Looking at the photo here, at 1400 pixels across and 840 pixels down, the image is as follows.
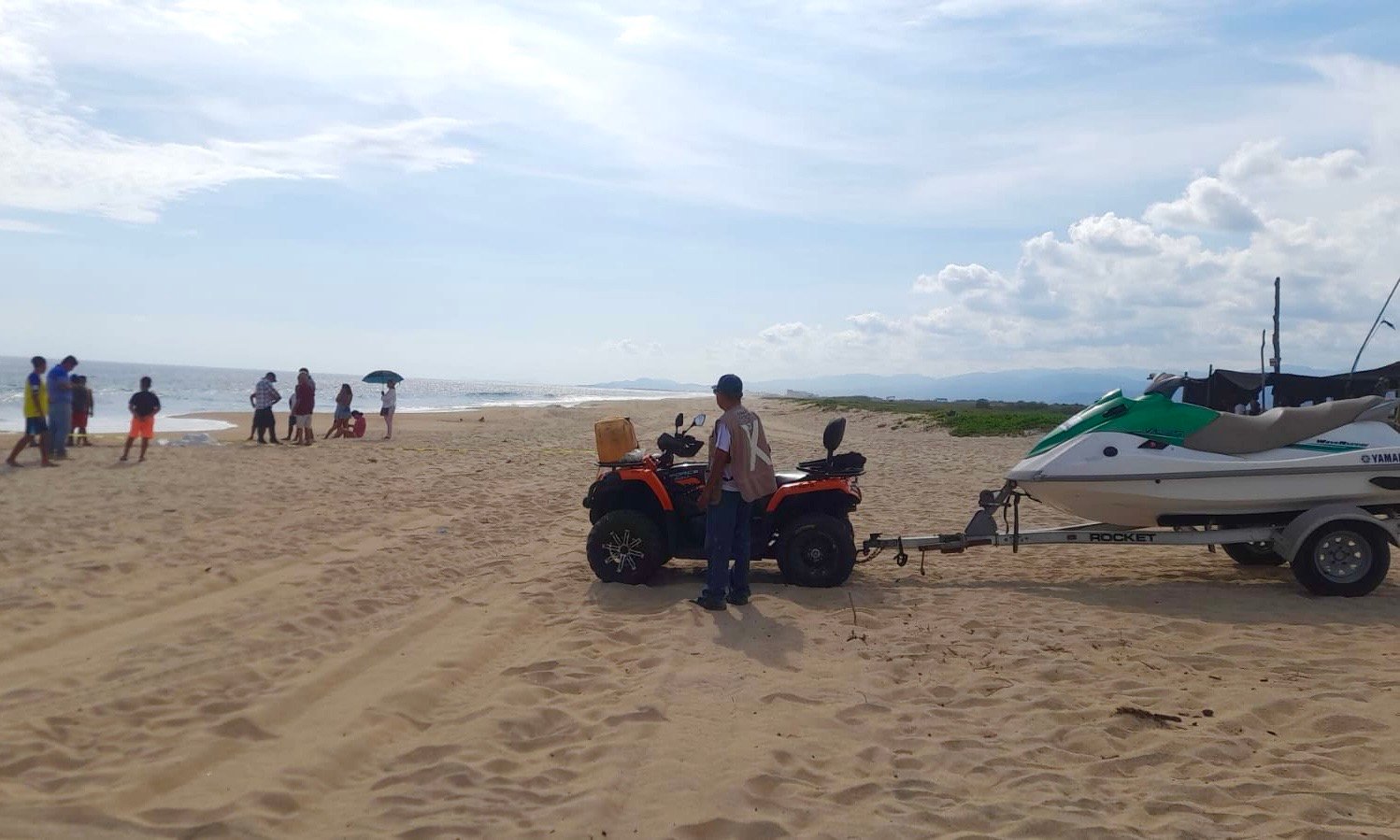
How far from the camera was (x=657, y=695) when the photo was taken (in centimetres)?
518

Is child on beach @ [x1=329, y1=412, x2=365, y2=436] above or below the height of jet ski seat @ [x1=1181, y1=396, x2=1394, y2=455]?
below

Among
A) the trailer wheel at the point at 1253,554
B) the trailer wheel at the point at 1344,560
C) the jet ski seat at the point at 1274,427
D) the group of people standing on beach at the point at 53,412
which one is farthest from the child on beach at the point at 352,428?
the trailer wheel at the point at 1344,560

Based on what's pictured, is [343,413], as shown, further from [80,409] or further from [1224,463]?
[1224,463]

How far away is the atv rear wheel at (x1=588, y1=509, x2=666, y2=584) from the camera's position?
779 centimetres

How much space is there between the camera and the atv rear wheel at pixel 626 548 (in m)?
7.79

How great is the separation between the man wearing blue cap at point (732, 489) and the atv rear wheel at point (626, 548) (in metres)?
0.71

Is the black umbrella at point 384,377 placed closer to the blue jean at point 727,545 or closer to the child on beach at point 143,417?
the child on beach at point 143,417

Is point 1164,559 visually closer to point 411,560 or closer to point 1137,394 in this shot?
point 1137,394

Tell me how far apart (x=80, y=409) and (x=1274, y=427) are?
20797mm

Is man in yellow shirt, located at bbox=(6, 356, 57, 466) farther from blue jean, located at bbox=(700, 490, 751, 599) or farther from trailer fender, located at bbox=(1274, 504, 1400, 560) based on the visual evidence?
trailer fender, located at bbox=(1274, 504, 1400, 560)

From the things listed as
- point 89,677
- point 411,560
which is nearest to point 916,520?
point 411,560

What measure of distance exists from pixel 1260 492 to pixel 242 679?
7368 mm

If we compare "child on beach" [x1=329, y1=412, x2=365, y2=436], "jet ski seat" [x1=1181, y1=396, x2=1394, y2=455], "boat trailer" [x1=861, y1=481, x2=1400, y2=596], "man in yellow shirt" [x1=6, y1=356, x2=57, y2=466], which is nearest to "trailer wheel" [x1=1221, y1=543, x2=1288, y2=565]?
"boat trailer" [x1=861, y1=481, x2=1400, y2=596]

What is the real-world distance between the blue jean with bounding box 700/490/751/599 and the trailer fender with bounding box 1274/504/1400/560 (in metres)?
4.15
